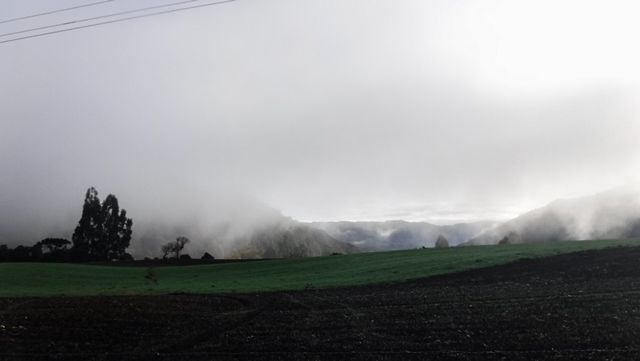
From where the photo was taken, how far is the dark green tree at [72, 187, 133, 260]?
11394cm

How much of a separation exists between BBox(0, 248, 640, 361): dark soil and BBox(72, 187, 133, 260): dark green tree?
90091 mm

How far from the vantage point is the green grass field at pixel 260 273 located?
134 feet

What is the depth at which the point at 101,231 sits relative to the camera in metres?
116

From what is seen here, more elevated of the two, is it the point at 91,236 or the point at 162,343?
the point at 91,236

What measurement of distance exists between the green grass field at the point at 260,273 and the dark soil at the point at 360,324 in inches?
335

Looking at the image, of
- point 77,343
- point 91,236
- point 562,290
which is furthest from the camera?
point 91,236

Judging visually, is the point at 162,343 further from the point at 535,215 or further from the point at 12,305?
the point at 535,215

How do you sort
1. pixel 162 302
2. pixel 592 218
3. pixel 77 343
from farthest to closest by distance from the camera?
pixel 592 218 → pixel 162 302 → pixel 77 343

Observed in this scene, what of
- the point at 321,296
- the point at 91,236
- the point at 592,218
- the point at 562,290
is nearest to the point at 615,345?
the point at 562,290

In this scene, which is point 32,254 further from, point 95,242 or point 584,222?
point 584,222

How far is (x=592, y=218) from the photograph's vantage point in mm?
156250

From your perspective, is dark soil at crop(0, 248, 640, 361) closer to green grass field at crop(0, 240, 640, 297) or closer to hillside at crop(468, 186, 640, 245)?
green grass field at crop(0, 240, 640, 297)

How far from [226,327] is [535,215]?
17335cm

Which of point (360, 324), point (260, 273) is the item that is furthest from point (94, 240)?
point (360, 324)
